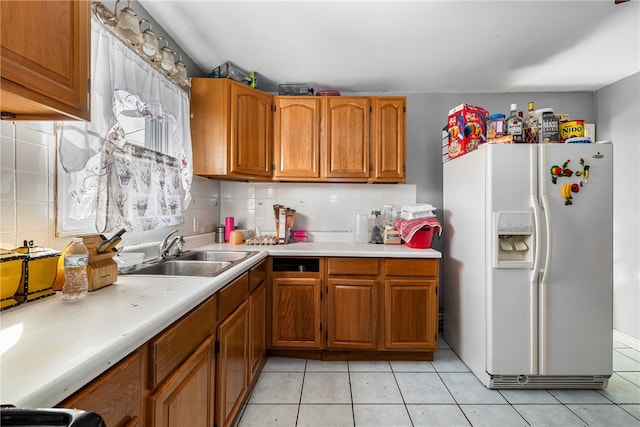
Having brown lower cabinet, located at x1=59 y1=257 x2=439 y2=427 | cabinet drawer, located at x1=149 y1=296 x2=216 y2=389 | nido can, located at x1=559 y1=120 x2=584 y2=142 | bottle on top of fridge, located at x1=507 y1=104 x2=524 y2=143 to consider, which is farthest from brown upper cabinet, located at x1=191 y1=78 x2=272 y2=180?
nido can, located at x1=559 y1=120 x2=584 y2=142

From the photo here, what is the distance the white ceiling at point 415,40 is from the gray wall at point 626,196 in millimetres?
217

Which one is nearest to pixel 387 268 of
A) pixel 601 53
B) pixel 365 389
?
pixel 365 389

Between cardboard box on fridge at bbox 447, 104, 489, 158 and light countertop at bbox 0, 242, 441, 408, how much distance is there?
2.10m

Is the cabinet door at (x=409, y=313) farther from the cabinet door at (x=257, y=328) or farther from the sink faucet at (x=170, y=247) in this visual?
the sink faucet at (x=170, y=247)

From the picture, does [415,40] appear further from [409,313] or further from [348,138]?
[409,313]

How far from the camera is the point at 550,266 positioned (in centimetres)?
190

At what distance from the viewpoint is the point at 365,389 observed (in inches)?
76.5

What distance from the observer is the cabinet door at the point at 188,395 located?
2.83 feet

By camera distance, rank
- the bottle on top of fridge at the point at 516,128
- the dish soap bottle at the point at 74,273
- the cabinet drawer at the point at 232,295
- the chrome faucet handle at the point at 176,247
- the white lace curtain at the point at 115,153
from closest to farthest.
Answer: the dish soap bottle at the point at 74,273 < the white lace curtain at the point at 115,153 < the cabinet drawer at the point at 232,295 < the chrome faucet handle at the point at 176,247 < the bottle on top of fridge at the point at 516,128

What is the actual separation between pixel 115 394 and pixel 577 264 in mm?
2460

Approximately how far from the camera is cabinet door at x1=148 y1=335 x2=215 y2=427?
2.83 feet

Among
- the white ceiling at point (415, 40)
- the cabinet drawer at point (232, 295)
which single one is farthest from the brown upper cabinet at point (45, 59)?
the white ceiling at point (415, 40)

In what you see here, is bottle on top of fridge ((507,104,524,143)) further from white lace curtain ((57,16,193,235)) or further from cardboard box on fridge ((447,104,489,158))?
white lace curtain ((57,16,193,235))

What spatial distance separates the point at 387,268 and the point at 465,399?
931 mm
